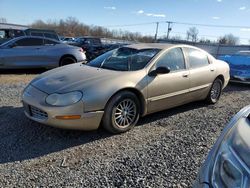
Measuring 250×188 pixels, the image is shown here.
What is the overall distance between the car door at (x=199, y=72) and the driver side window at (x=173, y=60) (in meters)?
0.20

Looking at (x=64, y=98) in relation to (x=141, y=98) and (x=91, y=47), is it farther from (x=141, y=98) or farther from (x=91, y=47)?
(x=91, y=47)

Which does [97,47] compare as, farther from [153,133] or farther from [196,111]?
[153,133]

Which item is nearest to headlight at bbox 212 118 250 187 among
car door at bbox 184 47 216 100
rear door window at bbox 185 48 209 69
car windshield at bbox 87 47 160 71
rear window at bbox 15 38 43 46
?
car windshield at bbox 87 47 160 71

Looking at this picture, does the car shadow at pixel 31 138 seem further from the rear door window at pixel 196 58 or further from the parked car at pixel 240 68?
the parked car at pixel 240 68

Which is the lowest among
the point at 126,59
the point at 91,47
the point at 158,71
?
the point at 91,47

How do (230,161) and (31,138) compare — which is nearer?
(230,161)

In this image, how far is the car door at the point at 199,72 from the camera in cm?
534

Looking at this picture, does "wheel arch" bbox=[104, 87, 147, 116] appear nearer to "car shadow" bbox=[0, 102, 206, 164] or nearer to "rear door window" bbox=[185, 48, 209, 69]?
"car shadow" bbox=[0, 102, 206, 164]

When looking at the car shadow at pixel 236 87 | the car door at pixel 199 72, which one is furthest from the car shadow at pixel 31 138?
the car shadow at pixel 236 87

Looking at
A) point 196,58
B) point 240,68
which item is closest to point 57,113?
point 196,58

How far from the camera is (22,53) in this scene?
9383 millimetres

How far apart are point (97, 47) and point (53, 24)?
276ft

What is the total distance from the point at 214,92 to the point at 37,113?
4.08 m

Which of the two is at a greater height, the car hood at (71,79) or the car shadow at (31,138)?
the car hood at (71,79)
